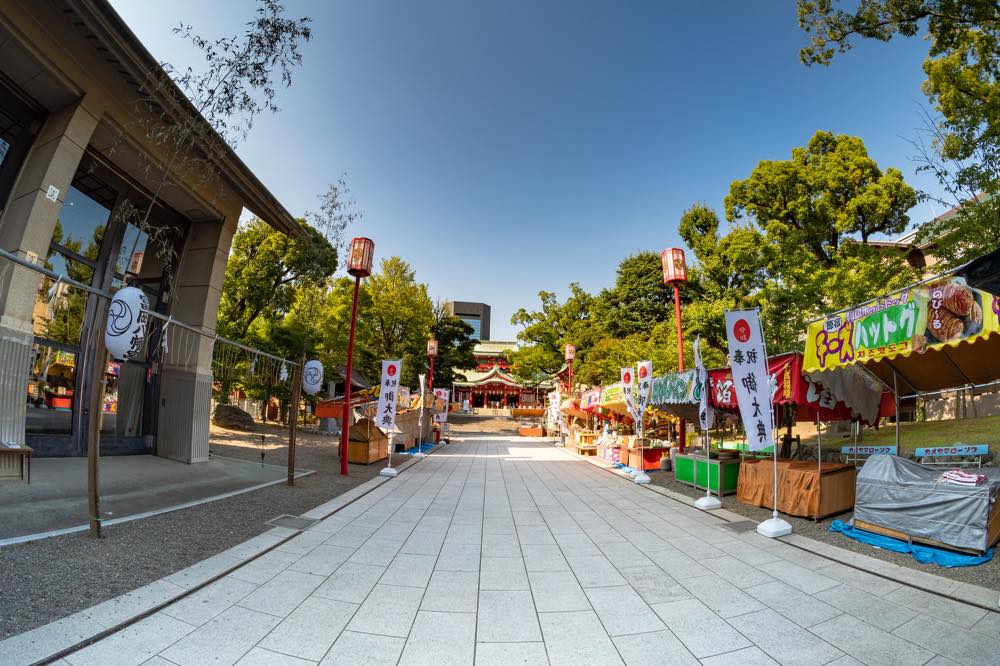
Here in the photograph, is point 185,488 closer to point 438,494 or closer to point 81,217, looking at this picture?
point 438,494

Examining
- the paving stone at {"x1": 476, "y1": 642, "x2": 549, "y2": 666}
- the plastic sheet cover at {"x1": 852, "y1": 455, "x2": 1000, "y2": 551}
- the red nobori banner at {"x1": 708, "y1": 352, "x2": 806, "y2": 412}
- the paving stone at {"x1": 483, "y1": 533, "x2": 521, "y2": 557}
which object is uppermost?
the red nobori banner at {"x1": 708, "y1": 352, "x2": 806, "y2": 412}

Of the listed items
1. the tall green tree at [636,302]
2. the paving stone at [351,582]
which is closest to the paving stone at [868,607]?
the paving stone at [351,582]

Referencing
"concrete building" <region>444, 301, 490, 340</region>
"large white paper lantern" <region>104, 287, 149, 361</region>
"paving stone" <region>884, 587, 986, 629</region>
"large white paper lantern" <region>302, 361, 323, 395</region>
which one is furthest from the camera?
"concrete building" <region>444, 301, 490, 340</region>

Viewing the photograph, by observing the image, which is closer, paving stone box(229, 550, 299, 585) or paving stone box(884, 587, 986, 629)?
paving stone box(884, 587, 986, 629)

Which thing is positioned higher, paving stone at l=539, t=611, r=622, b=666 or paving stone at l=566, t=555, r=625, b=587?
paving stone at l=539, t=611, r=622, b=666

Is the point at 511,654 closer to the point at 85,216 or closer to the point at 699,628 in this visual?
the point at 699,628

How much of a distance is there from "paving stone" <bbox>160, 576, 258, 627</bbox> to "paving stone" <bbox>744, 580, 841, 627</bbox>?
4.56 metres

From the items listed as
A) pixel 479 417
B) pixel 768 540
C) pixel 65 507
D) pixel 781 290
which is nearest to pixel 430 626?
pixel 768 540

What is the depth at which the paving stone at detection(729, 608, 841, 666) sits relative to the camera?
273 centimetres

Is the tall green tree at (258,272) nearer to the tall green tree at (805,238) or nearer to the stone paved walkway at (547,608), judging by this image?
the stone paved walkway at (547,608)

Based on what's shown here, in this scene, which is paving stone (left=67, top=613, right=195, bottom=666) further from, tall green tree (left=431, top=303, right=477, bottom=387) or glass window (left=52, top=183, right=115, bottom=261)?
tall green tree (left=431, top=303, right=477, bottom=387)

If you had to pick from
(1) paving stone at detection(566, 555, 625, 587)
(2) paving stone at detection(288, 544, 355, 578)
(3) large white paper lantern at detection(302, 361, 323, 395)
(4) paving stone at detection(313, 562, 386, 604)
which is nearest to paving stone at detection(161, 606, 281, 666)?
(4) paving stone at detection(313, 562, 386, 604)

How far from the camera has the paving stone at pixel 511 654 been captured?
104 inches

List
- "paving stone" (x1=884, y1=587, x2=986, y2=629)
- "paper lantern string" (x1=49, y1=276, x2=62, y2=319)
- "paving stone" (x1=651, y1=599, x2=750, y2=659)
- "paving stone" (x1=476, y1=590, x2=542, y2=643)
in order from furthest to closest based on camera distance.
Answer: "paper lantern string" (x1=49, y1=276, x2=62, y2=319) < "paving stone" (x1=884, y1=587, x2=986, y2=629) < "paving stone" (x1=476, y1=590, x2=542, y2=643) < "paving stone" (x1=651, y1=599, x2=750, y2=659)
